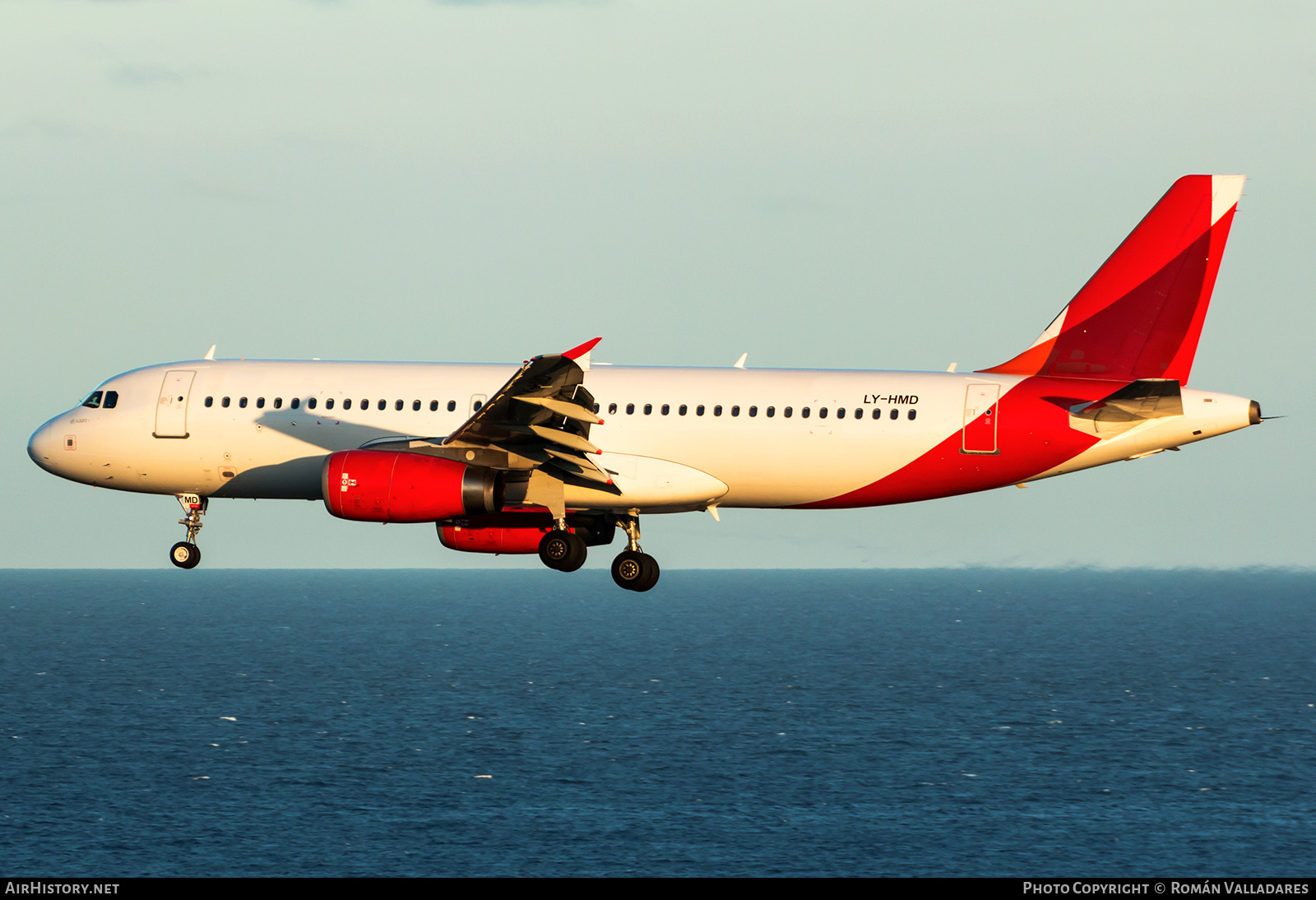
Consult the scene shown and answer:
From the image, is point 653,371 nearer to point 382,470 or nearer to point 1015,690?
point 382,470

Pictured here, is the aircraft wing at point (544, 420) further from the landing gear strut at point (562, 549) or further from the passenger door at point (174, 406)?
the passenger door at point (174, 406)

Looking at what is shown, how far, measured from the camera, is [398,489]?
31484 millimetres

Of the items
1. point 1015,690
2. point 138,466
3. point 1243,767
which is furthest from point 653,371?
point 1015,690

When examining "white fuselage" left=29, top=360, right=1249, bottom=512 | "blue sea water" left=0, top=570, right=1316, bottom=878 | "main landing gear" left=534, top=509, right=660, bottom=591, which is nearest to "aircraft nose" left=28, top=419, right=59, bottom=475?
"white fuselage" left=29, top=360, right=1249, bottom=512

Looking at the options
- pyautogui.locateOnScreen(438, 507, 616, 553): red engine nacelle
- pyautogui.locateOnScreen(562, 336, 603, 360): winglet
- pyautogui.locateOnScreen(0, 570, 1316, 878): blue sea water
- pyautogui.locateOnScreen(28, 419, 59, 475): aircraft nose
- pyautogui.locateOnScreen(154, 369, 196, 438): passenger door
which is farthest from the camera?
pyautogui.locateOnScreen(0, 570, 1316, 878): blue sea water

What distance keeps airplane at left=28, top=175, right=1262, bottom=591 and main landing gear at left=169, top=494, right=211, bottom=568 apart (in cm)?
24

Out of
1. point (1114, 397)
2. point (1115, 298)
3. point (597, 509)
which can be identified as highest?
point (1115, 298)

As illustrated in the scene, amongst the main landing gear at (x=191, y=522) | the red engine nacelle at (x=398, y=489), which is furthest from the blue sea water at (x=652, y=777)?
the red engine nacelle at (x=398, y=489)

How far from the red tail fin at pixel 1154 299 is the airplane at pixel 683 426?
0.15 ft

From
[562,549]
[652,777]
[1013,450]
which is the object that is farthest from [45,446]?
[652,777]

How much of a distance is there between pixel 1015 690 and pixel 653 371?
155354 millimetres

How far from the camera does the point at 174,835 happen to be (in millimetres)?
101188

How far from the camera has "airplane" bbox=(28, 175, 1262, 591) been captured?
1261 inches

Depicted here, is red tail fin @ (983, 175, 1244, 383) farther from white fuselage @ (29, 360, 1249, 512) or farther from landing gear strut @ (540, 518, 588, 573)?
landing gear strut @ (540, 518, 588, 573)
